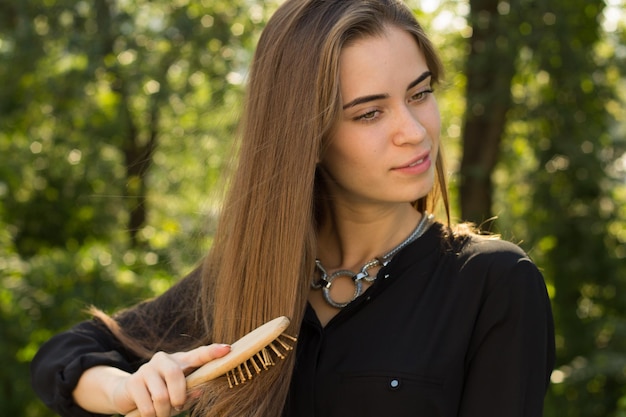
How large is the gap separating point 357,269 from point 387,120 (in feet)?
1.27

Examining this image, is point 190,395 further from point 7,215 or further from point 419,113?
point 7,215

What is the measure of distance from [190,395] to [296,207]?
47 cm

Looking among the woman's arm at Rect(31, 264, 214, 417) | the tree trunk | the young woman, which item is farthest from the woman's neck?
the tree trunk

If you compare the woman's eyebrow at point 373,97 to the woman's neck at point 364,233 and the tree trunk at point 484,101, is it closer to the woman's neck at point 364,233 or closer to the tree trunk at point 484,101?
the woman's neck at point 364,233

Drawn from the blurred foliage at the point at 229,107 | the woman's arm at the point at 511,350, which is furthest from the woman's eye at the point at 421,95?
the blurred foliage at the point at 229,107

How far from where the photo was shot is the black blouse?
1855 millimetres

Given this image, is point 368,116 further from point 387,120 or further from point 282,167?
point 282,167

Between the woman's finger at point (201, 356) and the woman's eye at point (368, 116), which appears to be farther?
the woman's eye at point (368, 116)

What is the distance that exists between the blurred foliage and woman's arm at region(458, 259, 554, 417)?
2383 mm

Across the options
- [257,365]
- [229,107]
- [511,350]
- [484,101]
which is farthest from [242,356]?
[484,101]

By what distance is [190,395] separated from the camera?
1.75m

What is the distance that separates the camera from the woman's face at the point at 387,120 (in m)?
1.96

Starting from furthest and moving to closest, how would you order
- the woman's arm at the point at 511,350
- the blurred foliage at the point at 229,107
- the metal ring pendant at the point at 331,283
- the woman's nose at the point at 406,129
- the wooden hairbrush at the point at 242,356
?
the blurred foliage at the point at 229,107 → the metal ring pendant at the point at 331,283 → the woman's nose at the point at 406,129 → the woman's arm at the point at 511,350 → the wooden hairbrush at the point at 242,356

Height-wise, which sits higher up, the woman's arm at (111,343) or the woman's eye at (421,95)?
the woman's eye at (421,95)
